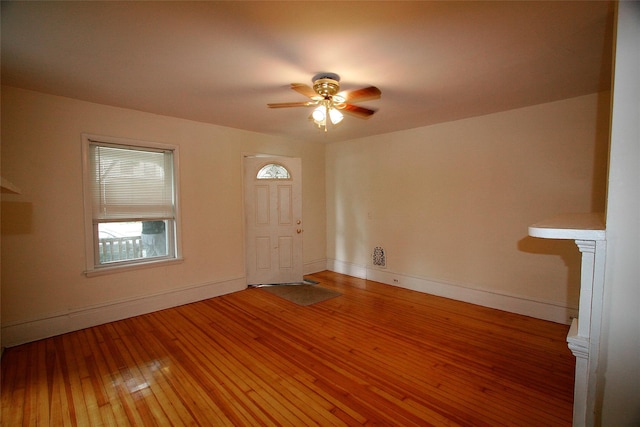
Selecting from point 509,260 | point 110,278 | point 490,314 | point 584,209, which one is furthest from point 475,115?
point 110,278

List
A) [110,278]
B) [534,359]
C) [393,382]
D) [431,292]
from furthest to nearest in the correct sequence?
[431,292], [110,278], [534,359], [393,382]

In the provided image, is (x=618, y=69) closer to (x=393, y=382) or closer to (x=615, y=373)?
(x=615, y=373)

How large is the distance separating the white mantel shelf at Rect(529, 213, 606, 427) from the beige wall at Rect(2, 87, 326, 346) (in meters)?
3.96

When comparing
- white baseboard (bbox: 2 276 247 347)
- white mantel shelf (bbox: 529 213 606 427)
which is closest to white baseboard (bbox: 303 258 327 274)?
white baseboard (bbox: 2 276 247 347)

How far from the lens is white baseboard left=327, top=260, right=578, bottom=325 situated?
3258 millimetres

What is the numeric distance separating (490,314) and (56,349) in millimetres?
4810

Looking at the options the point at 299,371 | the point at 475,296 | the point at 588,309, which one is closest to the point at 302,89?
the point at 588,309

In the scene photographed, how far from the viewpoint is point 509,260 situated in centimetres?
358

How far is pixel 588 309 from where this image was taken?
1258mm

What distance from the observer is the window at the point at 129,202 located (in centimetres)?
328

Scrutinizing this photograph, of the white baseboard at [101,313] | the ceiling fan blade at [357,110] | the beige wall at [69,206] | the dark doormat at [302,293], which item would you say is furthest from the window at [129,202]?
the ceiling fan blade at [357,110]

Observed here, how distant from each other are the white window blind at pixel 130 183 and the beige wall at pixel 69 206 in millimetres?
173

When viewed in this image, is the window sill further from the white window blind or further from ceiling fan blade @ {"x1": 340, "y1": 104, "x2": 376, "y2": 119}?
ceiling fan blade @ {"x1": 340, "y1": 104, "x2": 376, "y2": 119}

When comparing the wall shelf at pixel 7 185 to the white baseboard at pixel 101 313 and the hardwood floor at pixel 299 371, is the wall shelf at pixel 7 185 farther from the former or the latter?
the white baseboard at pixel 101 313
